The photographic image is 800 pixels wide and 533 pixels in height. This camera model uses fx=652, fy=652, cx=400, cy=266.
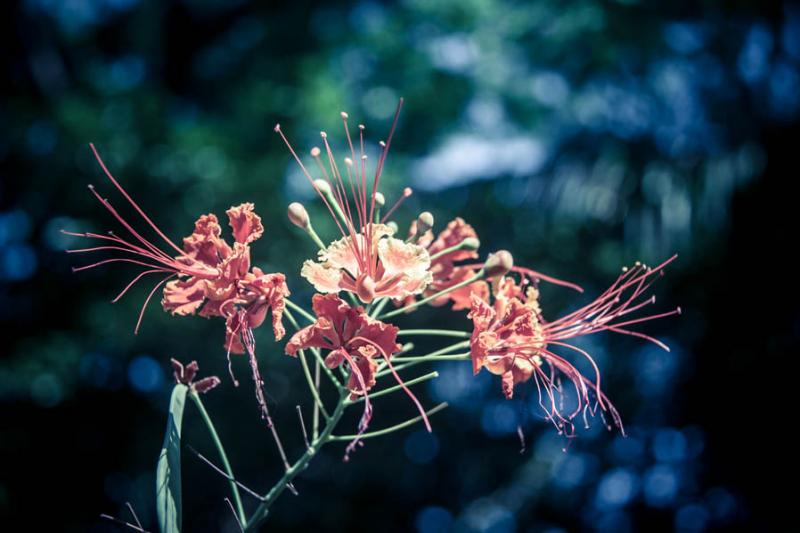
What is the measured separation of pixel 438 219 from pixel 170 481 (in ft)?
14.4

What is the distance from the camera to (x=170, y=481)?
1.33 meters

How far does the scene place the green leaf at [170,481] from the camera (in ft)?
4.26

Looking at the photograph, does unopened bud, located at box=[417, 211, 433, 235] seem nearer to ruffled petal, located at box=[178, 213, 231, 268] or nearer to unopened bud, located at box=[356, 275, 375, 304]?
unopened bud, located at box=[356, 275, 375, 304]

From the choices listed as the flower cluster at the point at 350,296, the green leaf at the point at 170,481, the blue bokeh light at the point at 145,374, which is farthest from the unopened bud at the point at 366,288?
the blue bokeh light at the point at 145,374

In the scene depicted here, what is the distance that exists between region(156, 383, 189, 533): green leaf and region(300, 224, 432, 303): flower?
0.42 meters

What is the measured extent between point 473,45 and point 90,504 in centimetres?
581

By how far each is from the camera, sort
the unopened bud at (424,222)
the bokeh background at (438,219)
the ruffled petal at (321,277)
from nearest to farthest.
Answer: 1. the ruffled petal at (321,277)
2. the unopened bud at (424,222)
3. the bokeh background at (438,219)

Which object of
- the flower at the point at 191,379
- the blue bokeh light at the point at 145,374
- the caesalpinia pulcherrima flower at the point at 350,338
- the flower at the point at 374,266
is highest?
the flower at the point at 374,266

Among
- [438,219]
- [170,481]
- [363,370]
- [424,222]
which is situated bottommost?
[438,219]

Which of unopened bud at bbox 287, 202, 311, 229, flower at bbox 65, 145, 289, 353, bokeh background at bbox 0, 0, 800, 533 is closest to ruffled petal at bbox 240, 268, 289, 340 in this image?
flower at bbox 65, 145, 289, 353

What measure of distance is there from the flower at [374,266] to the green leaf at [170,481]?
424 millimetres

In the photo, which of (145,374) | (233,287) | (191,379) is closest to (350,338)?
(233,287)

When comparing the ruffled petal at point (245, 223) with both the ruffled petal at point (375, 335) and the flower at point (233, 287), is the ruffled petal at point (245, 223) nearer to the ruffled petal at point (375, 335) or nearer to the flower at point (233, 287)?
the flower at point (233, 287)

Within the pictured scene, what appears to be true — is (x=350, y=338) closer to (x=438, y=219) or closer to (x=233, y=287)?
(x=233, y=287)
